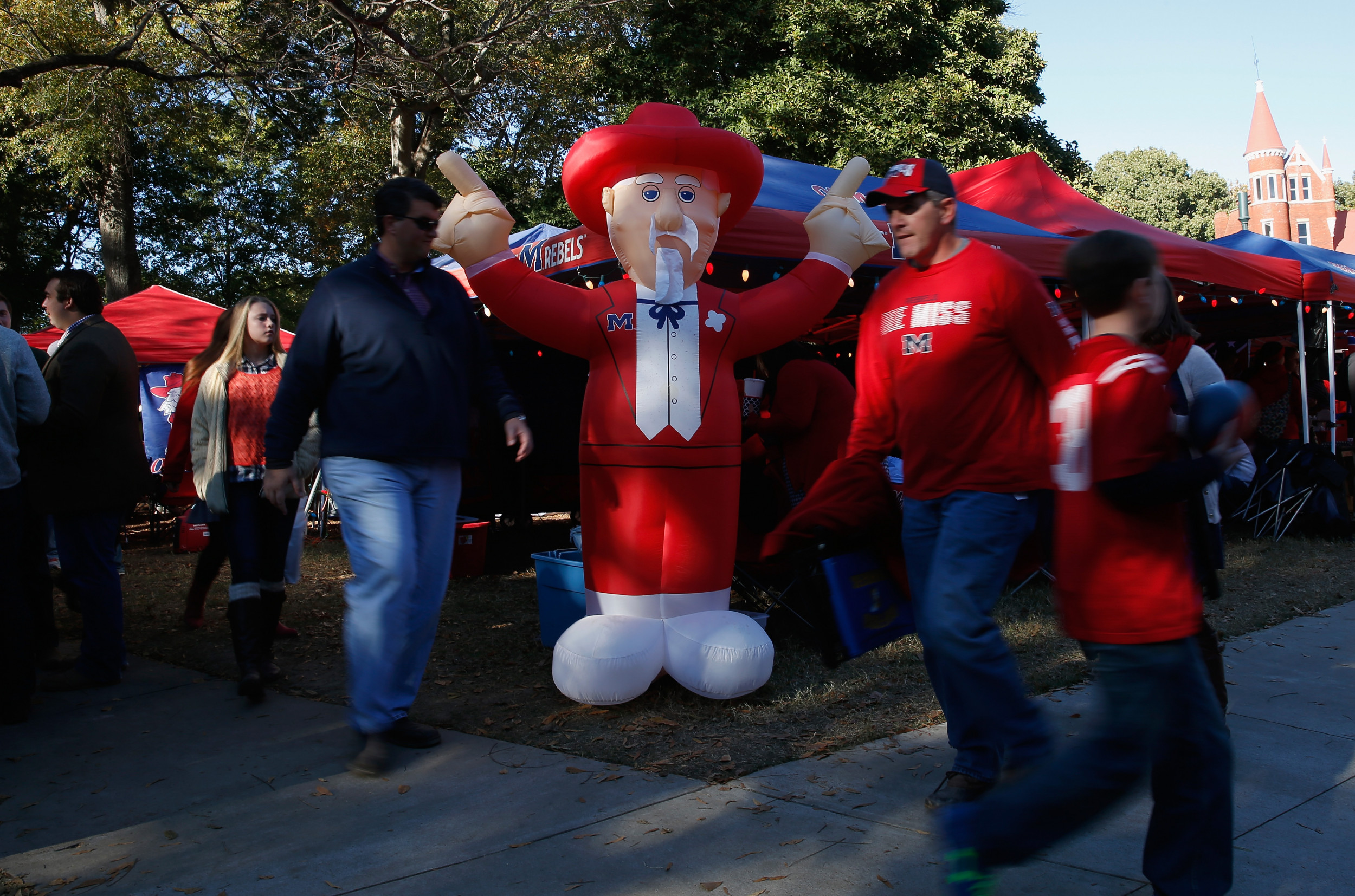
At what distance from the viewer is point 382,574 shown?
132 inches

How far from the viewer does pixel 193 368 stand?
4727 millimetres

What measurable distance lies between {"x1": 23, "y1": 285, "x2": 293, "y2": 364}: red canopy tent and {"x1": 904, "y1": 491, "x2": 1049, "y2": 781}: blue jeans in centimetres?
788

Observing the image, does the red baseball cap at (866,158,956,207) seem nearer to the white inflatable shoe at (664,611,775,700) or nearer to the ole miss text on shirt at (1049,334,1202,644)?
the ole miss text on shirt at (1049,334,1202,644)

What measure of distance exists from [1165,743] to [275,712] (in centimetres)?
345

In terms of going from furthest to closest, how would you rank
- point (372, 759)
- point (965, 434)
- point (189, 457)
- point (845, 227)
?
point (189, 457)
point (845, 227)
point (372, 759)
point (965, 434)

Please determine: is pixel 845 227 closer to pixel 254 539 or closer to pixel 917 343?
pixel 917 343

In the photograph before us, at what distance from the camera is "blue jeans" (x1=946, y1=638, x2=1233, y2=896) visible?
194 cm

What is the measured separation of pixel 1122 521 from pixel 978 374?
82cm

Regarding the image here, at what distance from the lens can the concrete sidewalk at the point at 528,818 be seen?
2.55 metres

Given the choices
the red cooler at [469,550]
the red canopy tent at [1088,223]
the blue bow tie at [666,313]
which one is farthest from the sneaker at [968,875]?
the red canopy tent at [1088,223]

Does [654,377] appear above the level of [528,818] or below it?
above

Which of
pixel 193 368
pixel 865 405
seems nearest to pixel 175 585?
pixel 193 368

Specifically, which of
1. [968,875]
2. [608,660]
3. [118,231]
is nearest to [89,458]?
[608,660]

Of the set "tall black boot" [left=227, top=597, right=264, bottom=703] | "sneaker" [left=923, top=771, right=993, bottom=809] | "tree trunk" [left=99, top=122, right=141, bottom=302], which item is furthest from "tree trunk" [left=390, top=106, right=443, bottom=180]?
"sneaker" [left=923, top=771, right=993, bottom=809]
